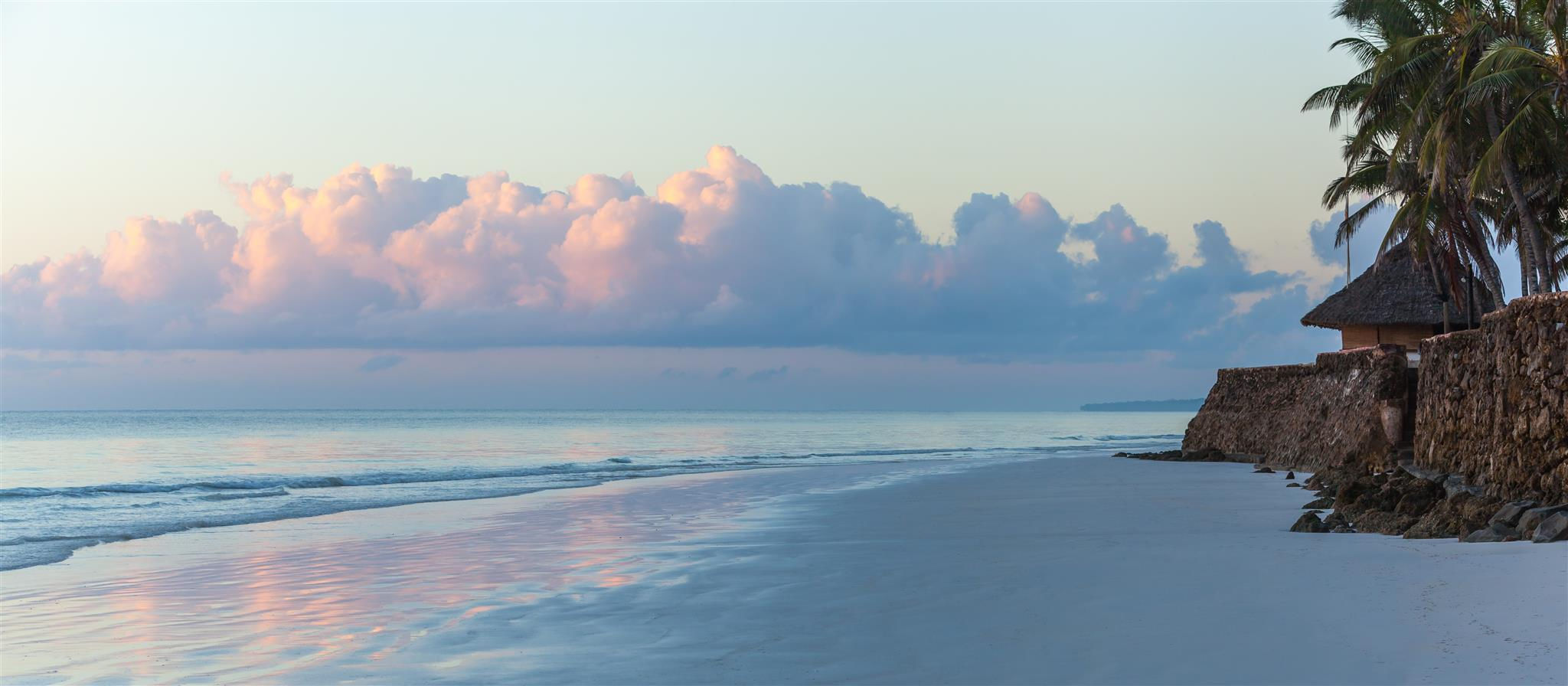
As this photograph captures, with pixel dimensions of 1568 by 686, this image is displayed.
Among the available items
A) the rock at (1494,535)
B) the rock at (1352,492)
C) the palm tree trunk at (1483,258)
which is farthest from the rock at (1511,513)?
the palm tree trunk at (1483,258)

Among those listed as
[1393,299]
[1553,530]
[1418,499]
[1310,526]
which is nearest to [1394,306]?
[1393,299]

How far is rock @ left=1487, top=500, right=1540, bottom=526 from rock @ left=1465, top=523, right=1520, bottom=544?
0.08m

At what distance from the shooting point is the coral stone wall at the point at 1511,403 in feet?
35.0

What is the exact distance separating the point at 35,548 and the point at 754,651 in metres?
10.8

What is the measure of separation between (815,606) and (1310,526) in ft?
18.7

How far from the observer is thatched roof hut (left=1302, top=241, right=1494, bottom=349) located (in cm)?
2939

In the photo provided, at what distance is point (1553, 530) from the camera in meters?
8.81

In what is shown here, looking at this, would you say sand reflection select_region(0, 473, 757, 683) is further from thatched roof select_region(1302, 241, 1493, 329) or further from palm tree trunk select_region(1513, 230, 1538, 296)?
thatched roof select_region(1302, 241, 1493, 329)

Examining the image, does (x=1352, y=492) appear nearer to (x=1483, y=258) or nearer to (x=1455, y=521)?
(x=1455, y=521)

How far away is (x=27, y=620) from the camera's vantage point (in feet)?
27.7

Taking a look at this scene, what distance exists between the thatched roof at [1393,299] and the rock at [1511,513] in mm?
21722

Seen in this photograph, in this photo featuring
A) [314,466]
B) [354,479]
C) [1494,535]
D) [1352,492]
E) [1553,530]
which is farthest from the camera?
[314,466]

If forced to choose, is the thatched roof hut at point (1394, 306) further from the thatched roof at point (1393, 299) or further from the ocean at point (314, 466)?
the ocean at point (314, 466)

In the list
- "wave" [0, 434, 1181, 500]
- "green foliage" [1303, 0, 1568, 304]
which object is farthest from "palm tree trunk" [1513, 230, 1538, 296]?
"wave" [0, 434, 1181, 500]
